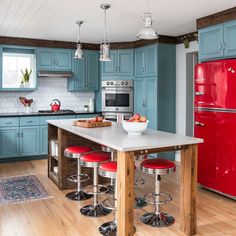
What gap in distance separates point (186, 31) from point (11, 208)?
4074 mm

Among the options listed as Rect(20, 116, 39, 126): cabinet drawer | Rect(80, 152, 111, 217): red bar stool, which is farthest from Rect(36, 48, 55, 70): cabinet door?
Rect(80, 152, 111, 217): red bar stool

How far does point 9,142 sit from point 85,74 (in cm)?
217

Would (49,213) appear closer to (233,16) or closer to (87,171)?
(87,171)

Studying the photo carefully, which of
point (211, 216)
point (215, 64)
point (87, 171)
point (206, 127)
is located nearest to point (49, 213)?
point (87, 171)

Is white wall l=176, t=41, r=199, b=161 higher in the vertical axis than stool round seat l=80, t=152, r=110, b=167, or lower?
higher

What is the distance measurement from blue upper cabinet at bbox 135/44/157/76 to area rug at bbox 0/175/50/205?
Answer: 295 cm

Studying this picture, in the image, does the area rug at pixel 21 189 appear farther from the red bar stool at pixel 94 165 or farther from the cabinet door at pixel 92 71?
the cabinet door at pixel 92 71

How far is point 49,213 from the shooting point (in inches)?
140

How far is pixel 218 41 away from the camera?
14.0 feet

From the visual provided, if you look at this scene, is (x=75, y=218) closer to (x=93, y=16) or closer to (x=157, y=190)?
(x=157, y=190)

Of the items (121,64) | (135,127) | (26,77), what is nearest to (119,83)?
(121,64)

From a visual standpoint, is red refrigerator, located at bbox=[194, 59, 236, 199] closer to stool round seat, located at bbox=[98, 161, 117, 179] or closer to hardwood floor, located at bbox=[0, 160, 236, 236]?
hardwood floor, located at bbox=[0, 160, 236, 236]

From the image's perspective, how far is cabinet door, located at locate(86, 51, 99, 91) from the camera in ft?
22.8

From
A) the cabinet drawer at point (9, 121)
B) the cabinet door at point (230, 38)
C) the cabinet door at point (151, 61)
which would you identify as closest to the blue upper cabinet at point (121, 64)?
the cabinet door at point (151, 61)
